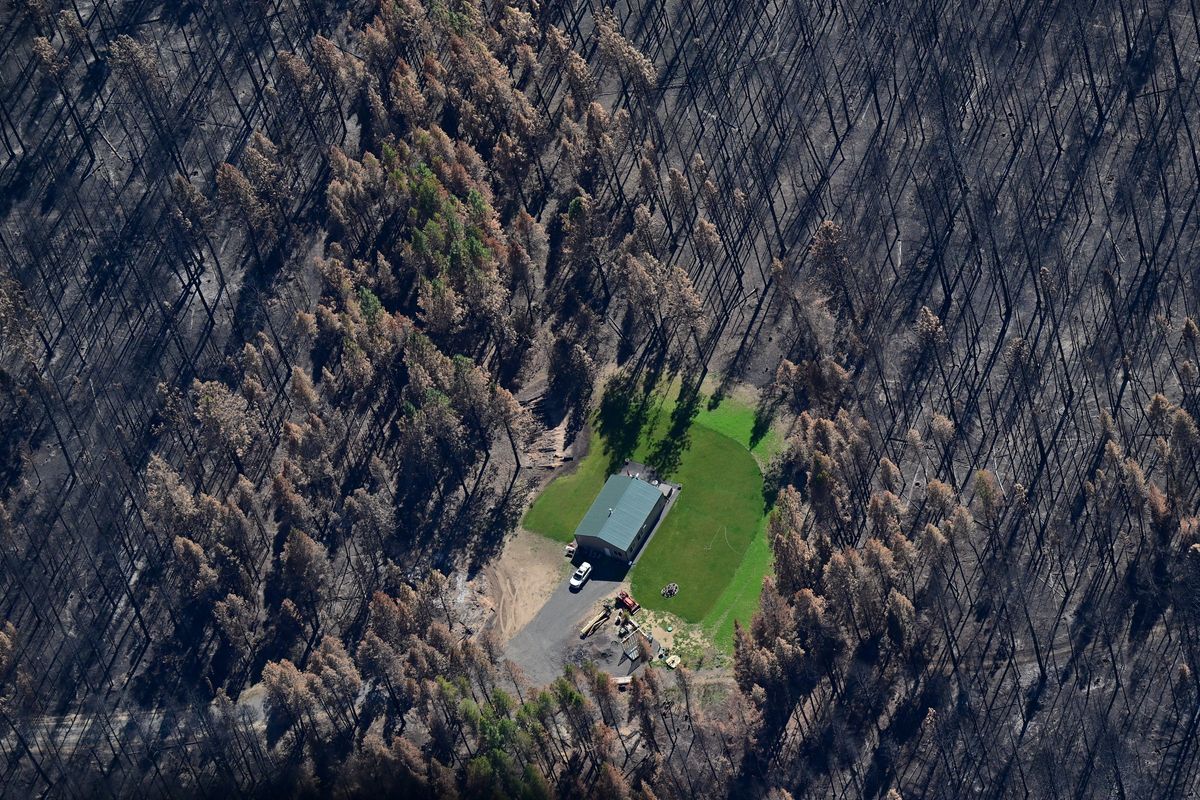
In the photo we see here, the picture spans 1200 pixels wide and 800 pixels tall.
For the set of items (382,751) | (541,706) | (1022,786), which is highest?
(1022,786)

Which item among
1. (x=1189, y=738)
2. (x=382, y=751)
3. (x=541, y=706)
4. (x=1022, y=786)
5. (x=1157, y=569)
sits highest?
(x=1157, y=569)

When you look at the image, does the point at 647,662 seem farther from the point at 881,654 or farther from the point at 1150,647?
the point at 1150,647

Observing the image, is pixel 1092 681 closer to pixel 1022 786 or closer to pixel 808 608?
pixel 1022 786

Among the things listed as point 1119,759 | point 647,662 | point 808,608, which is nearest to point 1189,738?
point 1119,759

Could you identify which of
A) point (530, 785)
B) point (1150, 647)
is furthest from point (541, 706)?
point (1150, 647)

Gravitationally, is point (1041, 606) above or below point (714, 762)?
above

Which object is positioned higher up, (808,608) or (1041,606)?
(1041,606)

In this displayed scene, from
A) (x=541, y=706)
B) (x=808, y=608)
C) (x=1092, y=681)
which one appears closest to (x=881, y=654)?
(x=808, y=608)
